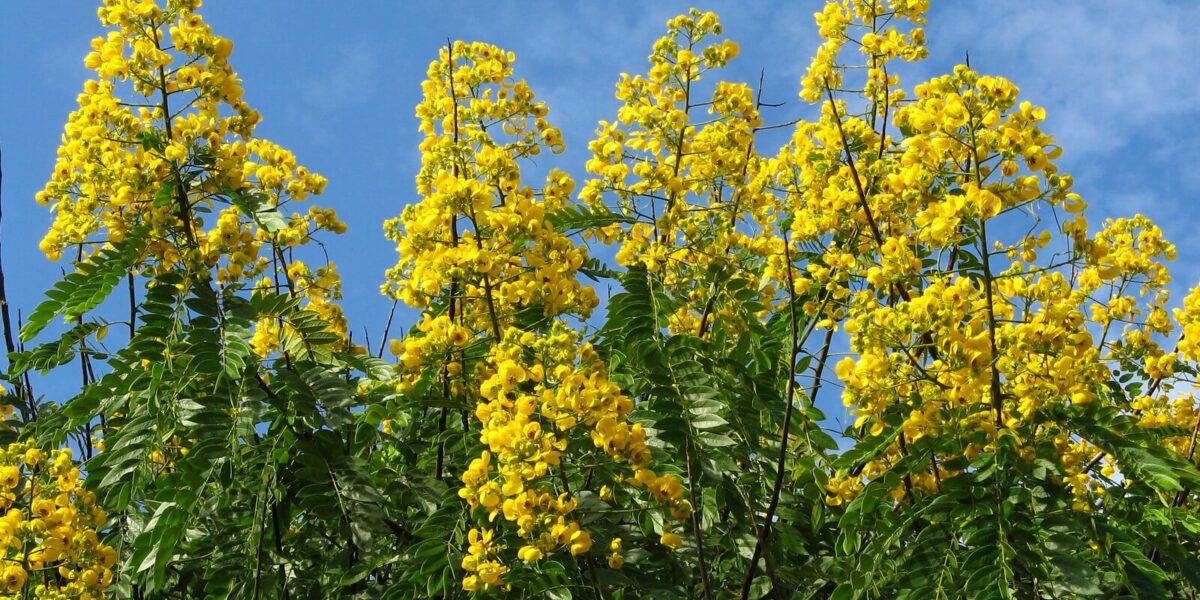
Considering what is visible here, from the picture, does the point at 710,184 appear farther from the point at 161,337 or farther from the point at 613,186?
the point at 161,337

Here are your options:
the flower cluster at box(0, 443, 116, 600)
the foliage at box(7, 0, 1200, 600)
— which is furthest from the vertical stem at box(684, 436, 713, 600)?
the flower cluster at box(0, 443, 116, 600)

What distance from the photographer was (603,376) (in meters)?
3.97

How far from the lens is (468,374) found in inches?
177

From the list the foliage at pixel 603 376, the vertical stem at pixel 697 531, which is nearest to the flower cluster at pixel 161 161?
the foliage at pixel 603 376

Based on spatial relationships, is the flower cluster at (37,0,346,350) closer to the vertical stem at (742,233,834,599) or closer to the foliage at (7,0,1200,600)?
the foliage at (7,0,1200,600)

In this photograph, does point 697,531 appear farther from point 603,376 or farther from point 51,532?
point 51,532

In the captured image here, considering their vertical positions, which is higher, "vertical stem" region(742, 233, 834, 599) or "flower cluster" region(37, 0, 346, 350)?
"flower cluster" region(37, 0, 346, 350)

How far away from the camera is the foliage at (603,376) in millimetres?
4008

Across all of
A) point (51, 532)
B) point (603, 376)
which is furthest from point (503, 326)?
point (51, 532)

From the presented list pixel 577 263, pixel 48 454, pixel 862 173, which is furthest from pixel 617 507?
pixel 48 454

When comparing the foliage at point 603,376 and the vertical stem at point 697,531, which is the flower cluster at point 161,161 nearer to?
the foliage at point 603,376

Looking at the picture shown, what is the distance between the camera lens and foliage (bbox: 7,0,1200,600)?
13.1 feet

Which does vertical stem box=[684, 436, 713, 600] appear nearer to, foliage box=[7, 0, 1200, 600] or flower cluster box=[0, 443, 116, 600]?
foliage box=[7, 0, 1200, 600]

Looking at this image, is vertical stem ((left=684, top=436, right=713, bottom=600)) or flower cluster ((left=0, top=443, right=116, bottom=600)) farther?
flower cluster ((left=0, top=443, right=116, bottom=600))
